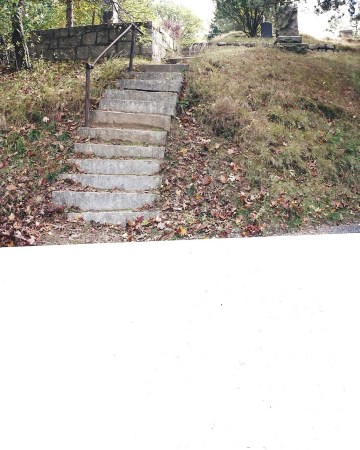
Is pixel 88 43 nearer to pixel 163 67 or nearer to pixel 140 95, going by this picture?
pixel 163 67

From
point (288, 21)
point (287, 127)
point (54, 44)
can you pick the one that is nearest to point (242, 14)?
point (288, 21)

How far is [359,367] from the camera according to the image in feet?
4.47

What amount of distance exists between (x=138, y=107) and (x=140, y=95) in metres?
0.41

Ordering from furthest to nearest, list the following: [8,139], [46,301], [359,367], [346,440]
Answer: [8,139] < [46,301] < [359,367] < [346,440]

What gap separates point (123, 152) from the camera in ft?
15.7

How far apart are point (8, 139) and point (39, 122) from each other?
62 cm

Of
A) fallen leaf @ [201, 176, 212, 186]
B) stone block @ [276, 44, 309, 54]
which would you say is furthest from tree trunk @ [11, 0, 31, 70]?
stone block @ [276, 44, 309, 54]

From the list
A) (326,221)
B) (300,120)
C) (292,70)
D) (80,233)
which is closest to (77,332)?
(80,233)

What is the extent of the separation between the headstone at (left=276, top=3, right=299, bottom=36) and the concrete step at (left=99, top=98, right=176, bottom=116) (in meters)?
5.78

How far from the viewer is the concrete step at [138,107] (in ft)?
18.4

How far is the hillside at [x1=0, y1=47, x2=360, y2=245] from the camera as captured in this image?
3914 mm

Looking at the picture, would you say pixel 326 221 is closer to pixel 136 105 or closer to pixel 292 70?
pixel 136 105

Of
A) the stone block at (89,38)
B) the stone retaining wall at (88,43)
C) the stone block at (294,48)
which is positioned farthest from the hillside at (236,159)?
the stone block at (89,38)

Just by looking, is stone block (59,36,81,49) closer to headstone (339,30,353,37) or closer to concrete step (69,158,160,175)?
concrete step (69,158,160,175)
